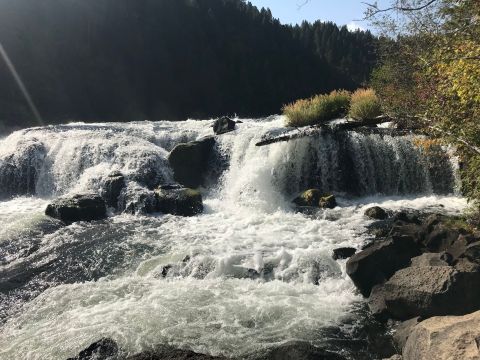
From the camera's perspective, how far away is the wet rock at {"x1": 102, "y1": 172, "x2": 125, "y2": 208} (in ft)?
58.6

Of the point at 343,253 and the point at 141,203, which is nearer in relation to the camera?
the point at 343,253

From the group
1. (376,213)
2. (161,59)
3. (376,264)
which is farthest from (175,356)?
(161,59)

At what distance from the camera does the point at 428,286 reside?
741 centimetres

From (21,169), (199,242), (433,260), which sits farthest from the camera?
(21,169)

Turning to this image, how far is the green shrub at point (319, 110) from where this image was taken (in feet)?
66.8

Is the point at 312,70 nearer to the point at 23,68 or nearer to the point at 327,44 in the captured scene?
the point at 327,44

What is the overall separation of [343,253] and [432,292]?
331 cm

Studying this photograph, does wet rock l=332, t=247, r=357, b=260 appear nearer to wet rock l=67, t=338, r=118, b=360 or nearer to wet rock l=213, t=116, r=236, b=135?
wet rock l=67, t=338, r=118, b=360

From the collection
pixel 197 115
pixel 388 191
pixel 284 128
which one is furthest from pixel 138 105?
pixel 388 191

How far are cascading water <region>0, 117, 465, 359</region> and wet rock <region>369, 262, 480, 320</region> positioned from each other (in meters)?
1.05

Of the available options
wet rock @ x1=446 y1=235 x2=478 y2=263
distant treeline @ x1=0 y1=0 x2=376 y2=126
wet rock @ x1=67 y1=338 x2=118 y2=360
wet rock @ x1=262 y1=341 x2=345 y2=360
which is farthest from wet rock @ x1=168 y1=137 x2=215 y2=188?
distant treeline @ x1=0 y1=0 x2=376 y2=126

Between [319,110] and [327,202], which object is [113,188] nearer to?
[327,202]

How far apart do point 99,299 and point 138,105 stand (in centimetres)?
6157

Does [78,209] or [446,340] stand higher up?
[78,209]
